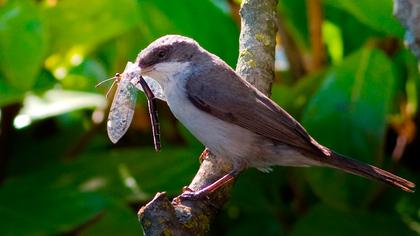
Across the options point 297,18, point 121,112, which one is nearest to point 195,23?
point 297,18

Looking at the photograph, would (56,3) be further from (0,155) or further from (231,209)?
(231,209)

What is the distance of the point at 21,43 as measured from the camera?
457 centimetres

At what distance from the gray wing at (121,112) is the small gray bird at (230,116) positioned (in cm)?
14

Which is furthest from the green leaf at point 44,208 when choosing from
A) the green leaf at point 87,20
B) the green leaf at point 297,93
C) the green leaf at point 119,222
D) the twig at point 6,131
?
the green leaf at point 297,93

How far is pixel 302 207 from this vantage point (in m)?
4.85

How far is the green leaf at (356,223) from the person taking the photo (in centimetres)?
458

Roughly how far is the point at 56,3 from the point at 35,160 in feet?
3.09

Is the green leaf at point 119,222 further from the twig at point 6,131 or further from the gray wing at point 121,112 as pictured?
the gray wing at point 121,112

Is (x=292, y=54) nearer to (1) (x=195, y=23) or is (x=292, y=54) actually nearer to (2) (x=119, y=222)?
(1) (x=195, y=23)

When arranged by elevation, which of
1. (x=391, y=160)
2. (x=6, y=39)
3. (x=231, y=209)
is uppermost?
(x=6, y=39)

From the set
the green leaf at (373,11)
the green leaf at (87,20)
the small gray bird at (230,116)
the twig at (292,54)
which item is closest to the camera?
the small gray bird at (230,116)

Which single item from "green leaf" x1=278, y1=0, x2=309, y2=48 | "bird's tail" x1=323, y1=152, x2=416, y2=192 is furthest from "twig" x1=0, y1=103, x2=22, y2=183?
"bird's tail" x1=323, y1=152, x2=416, y2=192

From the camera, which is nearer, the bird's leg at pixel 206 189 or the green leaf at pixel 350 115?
the bird's leg at pixel 206 189

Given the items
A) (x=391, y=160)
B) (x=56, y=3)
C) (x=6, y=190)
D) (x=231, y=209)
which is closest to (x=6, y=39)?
(x=56, y=3)
